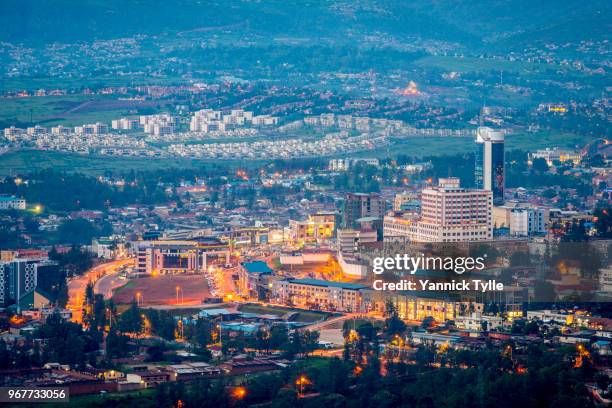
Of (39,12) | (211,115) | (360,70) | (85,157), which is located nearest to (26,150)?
(85,157)

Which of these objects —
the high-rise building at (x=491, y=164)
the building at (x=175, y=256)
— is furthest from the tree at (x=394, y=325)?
the high-rise building at (x=491, y=164)

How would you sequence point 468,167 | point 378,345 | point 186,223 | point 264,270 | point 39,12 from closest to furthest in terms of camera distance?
point 378,345 → point 264,270 → point 186,223 → point 468,167 → point 39,12

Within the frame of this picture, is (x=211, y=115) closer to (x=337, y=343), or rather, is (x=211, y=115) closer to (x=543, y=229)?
(x=543, y=229)

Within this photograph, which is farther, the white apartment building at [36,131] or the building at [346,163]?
the white apartment building at [36,131]

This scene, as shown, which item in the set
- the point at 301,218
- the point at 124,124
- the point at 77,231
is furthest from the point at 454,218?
the point at 124,124

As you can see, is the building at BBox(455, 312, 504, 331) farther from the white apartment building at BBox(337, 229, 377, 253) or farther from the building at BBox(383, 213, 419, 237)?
the building at BBox(383, 213, 419, 237)

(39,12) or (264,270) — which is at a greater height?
(39,12)

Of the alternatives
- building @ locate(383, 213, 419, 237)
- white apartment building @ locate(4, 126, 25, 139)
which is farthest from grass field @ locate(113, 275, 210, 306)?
white apartment building @ locate(4, 126, 25, 139)

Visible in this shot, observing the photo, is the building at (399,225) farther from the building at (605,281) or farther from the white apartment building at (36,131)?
the white apartment building at (36,131)
